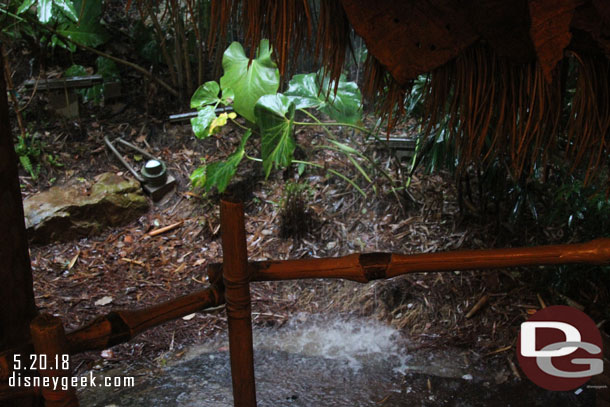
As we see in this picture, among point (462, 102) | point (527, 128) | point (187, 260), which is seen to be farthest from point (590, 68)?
point (187, 260)

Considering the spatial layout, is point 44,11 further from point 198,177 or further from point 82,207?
point 198,177

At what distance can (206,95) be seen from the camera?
341 cm

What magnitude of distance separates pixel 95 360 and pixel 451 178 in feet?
7.01

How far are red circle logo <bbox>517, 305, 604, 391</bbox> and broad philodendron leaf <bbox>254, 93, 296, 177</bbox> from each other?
1.42 m

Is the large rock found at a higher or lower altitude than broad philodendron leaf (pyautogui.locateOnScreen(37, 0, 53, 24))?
lower

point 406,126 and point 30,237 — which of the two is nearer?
point 30,237

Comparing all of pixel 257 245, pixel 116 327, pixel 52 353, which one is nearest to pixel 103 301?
pixel 257 245

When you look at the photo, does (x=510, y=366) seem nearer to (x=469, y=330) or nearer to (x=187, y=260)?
(x=469, y=330)

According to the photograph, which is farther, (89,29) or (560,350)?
(89,29)

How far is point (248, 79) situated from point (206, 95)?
12.0 inches

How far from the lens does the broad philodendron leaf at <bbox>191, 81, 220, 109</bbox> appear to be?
133 inches

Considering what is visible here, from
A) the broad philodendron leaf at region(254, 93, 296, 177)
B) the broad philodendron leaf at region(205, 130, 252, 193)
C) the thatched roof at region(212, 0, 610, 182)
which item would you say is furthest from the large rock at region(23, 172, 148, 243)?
the thatched roof at region(212, 0, 610, 182)

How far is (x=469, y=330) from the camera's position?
8.84ft

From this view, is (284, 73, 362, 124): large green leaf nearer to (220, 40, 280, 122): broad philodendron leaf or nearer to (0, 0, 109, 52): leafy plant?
(220, 40, 280, 122): broad philodendron leaf
